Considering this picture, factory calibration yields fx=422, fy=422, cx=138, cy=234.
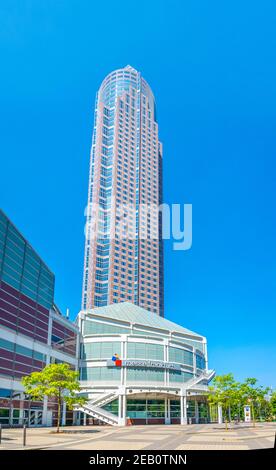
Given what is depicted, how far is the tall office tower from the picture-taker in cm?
16325

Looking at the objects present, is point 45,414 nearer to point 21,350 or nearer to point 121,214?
point 21,350

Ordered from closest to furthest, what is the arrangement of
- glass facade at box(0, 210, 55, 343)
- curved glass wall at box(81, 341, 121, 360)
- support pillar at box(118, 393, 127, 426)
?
glass facade at box(0, 210, 55, 343) < support pillar at box(118, 393, 127, 426) < curved glass wall at box(81, 341, 121, 360)

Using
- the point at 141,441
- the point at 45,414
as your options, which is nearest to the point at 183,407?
the point at 45,414

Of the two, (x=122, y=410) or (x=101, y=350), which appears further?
(x=101, y=350)

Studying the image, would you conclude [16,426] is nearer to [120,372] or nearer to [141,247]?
[120,372]

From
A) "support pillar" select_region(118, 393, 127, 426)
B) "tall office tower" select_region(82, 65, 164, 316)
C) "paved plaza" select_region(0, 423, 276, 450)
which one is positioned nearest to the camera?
"paved plaza" select_region(0, 423, 276, 450)

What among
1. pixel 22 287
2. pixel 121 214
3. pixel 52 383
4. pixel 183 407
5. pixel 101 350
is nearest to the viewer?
pixel 52 383


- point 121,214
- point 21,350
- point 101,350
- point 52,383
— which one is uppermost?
point 121,214

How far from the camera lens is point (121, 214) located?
175125 mm

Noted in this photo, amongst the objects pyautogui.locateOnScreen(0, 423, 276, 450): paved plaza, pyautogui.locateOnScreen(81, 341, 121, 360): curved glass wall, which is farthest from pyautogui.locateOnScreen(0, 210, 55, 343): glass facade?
pyautogui.locateOnScreen(0, 423, 276, 450): paved plaza

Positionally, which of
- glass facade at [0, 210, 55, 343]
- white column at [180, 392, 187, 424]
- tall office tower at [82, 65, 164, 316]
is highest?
tall office tower at [82, 65, 164, 316]

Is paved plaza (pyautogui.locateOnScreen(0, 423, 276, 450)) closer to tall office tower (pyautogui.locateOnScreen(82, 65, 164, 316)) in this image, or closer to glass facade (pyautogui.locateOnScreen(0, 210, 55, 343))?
glass facade (pyautogui.locateOnScreen(0, 210, 55, 343))

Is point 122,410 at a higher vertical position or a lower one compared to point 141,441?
lower

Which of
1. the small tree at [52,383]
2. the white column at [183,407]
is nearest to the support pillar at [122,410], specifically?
the white column at [183,407]
